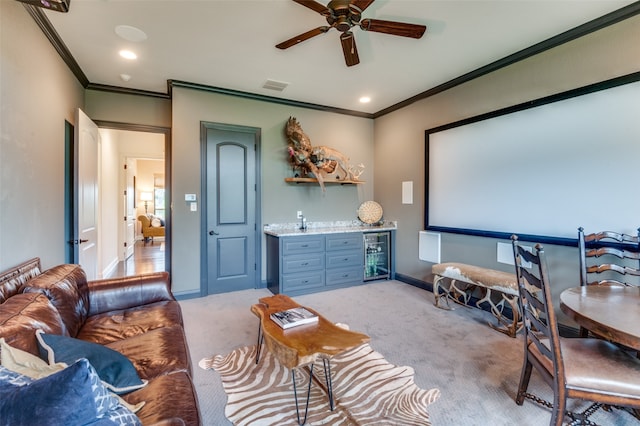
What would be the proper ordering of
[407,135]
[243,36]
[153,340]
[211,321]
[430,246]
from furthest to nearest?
1. [407,135]
2. [430,246]
3. [211,321]
4. [243,36]
5. [153,340]

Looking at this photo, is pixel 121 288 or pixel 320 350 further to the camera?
pixel 121 288

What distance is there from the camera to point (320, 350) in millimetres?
1653

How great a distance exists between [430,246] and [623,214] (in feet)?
6.71

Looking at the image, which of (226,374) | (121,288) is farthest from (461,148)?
(121,288)

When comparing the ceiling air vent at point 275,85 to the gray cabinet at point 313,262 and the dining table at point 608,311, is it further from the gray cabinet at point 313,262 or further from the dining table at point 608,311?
the dining table at point 608,311

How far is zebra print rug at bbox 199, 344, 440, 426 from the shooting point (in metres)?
1.79

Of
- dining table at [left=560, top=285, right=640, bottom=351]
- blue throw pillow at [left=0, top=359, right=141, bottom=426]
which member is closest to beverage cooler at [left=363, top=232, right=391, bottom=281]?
dining table at [left=560, top=285, right=640, bottom=351]

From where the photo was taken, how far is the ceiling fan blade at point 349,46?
2.39 meters

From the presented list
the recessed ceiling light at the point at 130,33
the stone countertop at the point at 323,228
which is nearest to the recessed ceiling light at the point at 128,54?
the recessed ceiling light at the point at 130,33

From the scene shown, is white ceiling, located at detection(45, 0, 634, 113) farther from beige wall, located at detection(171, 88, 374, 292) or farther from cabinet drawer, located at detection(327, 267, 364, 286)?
cabinet drawer, located at detection(327, 267, 364, 286)

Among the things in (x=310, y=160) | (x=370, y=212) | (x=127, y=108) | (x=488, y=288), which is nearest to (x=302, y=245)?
(x=310, y=160)

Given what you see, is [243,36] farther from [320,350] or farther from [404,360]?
[404,360]

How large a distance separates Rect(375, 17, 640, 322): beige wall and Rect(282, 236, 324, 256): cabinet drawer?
1402 millimetres

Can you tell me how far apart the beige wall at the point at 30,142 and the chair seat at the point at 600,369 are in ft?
11.1
